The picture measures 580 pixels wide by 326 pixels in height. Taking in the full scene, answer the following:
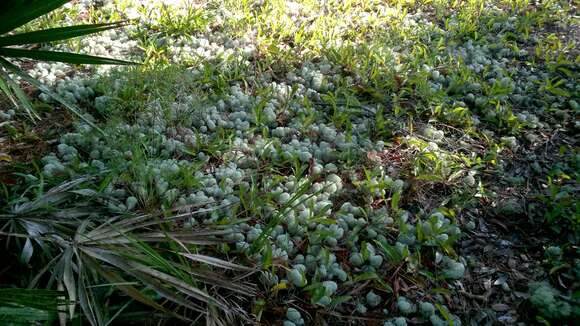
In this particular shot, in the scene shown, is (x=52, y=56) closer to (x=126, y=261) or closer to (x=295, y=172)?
(x=126, y=261)

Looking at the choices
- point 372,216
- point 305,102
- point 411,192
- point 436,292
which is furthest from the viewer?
point 305,102

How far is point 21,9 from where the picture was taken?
5.07ft

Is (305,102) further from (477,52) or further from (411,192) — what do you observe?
(477,52)

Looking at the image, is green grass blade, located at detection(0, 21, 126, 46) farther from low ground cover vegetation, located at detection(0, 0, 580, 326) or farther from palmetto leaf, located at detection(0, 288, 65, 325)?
palmetto leaf, located at detection(0, 288, 65, 325)

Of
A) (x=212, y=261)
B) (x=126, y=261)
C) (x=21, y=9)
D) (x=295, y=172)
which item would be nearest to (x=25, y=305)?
(x=126, y=261)

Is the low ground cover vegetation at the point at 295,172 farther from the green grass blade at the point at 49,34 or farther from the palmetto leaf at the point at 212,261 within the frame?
the green grass blade at the point at 49,34

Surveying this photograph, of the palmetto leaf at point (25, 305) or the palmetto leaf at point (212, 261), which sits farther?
the palmetto leaf at point (212, 261)

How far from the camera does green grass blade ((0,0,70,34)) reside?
1.54m

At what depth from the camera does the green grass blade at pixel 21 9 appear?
1543 mm

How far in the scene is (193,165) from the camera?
8.12 ft

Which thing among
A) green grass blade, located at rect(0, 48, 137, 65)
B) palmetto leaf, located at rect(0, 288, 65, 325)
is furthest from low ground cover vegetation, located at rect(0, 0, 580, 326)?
green grass blade, located at rect(0, 48, 137, 65)

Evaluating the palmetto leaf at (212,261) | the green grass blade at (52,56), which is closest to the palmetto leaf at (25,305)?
the palmetto leaf at (212,261)

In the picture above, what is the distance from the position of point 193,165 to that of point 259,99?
701mm

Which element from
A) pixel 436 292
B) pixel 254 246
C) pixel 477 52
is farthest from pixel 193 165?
pixel 477 52
